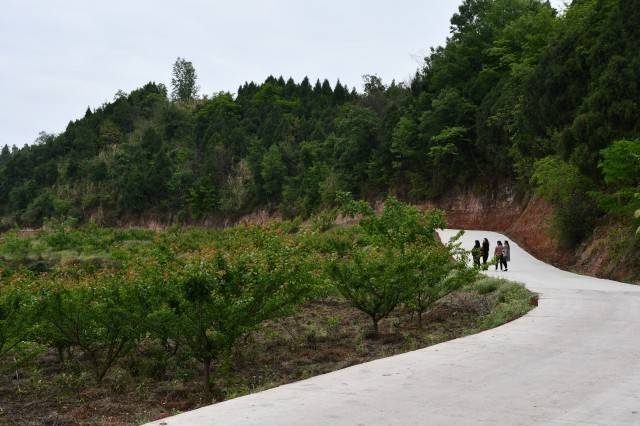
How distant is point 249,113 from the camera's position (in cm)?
10006

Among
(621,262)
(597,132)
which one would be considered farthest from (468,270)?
(597,132)

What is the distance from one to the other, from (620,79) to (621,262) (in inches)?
258

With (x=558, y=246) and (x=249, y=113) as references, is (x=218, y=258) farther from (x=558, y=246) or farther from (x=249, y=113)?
(x=249, y=113)

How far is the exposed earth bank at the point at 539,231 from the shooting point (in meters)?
19.9

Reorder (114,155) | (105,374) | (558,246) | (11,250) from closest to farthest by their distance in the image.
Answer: (105,374)
(558,246)
(11,250)
(114,155)

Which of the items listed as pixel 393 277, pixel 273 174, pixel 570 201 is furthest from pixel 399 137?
pixel 393 277

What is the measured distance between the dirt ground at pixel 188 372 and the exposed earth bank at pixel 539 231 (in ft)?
32.8

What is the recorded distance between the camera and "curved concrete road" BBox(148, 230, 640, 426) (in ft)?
16.0

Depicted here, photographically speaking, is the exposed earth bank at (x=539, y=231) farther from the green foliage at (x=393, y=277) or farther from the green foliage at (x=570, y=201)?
the green foliage at (x=393, y=277)

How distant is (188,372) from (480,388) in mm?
4505

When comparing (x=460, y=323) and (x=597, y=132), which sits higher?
(x=597, y=132)

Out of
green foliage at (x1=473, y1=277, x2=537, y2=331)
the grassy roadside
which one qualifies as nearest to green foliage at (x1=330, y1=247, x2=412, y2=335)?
the grassy roadside

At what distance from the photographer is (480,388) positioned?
577 cm

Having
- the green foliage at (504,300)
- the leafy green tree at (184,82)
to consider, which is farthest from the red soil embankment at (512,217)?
the leafy green tree at (184,82)
